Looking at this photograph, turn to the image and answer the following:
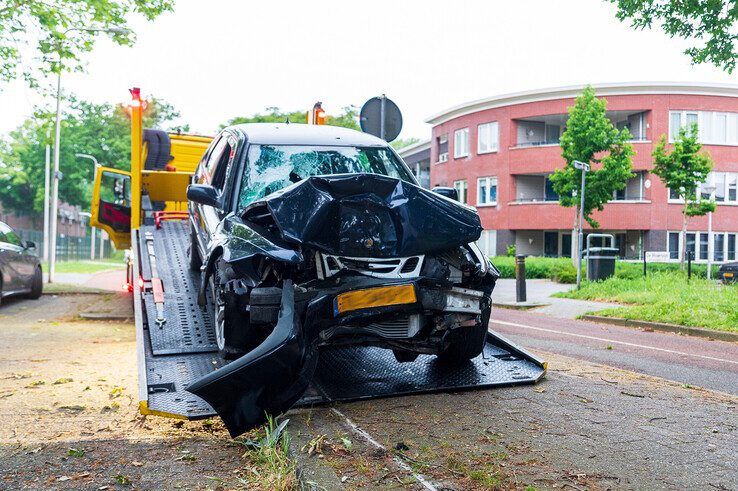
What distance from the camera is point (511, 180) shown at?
3850cm

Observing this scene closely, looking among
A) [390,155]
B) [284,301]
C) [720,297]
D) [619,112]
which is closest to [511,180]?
[619,112]

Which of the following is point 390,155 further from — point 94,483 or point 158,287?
point 94,483

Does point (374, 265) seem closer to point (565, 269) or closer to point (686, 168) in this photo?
point (565, 269)

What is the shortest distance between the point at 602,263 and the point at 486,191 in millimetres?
21091

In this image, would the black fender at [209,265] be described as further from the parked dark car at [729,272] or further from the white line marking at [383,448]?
the parked dark car at [729,272]

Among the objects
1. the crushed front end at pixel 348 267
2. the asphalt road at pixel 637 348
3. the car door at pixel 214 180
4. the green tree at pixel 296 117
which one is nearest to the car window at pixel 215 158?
the car door at pixel 214 180

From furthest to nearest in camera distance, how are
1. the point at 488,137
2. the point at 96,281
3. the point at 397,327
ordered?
Answer: the point at 488,137 < the point at 96,281 < the point at 397,327

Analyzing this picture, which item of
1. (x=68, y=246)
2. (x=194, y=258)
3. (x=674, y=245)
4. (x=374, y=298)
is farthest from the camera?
(x=68, y=246)

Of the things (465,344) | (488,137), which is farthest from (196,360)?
(488,137)

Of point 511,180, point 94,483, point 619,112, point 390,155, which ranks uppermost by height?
point 619,112

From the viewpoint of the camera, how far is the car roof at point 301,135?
6.30 metres

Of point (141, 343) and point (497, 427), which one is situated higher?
point (141, 343)

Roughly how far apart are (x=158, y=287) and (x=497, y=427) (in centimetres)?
378

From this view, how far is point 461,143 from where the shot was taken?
41.9 m
